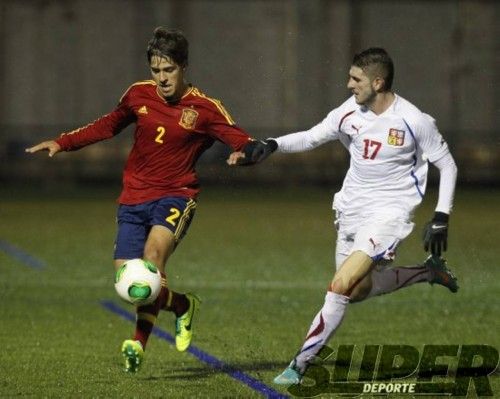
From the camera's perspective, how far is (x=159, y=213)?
8930 mm

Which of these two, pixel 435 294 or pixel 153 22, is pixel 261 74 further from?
pixel 435 294

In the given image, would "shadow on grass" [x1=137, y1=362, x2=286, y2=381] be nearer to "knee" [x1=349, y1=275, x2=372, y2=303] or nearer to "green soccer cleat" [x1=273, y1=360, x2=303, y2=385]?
"green soccer cleat" [x1=273, y1=360, x2=303, y2=385]

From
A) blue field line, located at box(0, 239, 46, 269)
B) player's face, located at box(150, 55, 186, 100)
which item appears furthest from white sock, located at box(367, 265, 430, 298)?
blue field line, located at box(0, 239, 46, 269)

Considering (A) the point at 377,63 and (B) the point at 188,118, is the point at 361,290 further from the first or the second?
(B) the point at 188,118

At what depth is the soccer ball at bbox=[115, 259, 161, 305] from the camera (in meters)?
8.42

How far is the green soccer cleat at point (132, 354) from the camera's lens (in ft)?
27.6

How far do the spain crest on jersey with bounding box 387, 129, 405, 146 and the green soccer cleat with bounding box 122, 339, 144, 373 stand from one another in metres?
2.06

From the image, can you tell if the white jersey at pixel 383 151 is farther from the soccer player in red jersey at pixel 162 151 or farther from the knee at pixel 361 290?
the soccer player in red jersey at pixel 162 151

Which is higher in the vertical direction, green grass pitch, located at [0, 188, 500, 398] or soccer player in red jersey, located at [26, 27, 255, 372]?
soccer player in red jersey, located at [26, 27, 255, 372]

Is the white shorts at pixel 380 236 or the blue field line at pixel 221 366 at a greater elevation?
the white shorts at pixel 380 236

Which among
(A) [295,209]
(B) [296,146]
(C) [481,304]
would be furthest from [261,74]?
(B) [296,146]

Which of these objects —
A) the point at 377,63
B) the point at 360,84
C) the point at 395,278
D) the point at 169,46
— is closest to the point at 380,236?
the point at 395,278

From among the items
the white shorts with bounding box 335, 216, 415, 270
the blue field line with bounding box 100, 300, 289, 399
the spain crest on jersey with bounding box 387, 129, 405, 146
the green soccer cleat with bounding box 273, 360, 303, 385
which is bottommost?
the blue field line with bounding box 100, 300, 289, 399

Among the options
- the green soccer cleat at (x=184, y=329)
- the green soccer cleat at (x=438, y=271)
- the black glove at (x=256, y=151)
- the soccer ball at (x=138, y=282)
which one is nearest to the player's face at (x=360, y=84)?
the black glove at (x=256, y=151)
